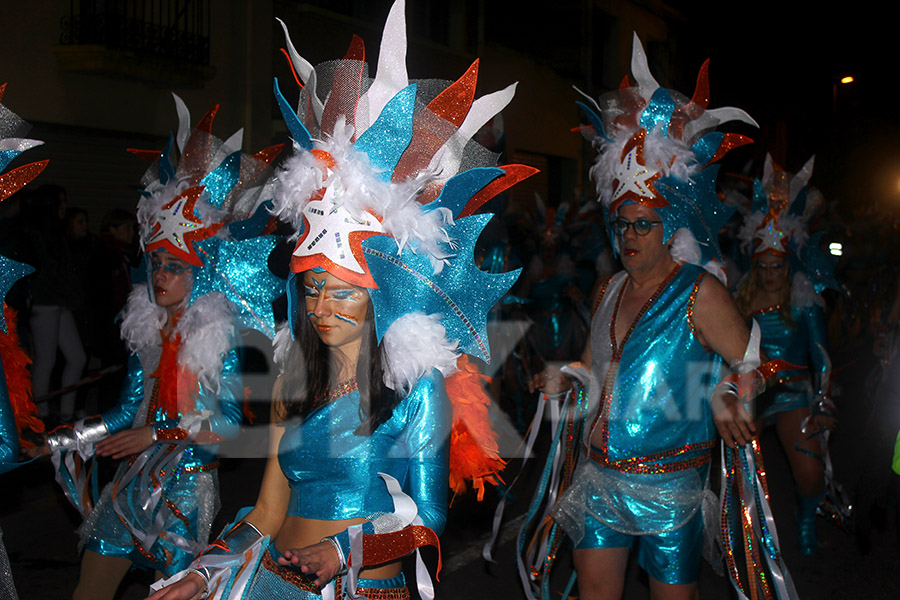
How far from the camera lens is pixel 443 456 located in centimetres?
225

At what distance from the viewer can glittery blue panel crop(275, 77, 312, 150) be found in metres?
2.23

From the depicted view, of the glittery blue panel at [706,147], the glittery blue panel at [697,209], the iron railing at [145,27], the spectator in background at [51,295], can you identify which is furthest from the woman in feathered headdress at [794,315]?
the iron railing at [145,27]

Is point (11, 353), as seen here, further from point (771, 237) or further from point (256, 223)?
point (771, 237)

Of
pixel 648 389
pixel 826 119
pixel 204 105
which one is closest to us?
pixel 648 389

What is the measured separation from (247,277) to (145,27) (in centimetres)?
888

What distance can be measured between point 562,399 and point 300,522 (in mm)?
1844

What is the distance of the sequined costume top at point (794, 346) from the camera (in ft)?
17.4

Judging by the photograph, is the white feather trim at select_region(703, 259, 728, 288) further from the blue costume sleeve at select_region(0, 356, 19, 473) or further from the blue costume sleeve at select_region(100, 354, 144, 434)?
the blue costume sleeve at select_region(0, 356, 19, 473)

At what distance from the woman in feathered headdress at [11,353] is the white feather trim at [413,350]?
1.20 m

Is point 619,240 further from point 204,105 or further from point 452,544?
point 204,105

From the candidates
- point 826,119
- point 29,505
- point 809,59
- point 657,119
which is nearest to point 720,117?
point 657,119

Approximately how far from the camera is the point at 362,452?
2.29 meters

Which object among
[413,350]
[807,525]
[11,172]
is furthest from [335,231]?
[807,525]

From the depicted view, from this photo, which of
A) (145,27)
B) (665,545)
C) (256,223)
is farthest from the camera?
(145,27)
